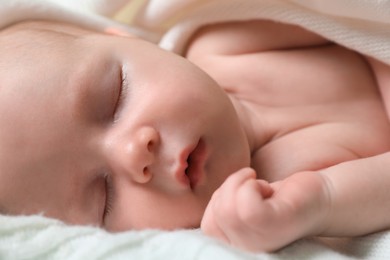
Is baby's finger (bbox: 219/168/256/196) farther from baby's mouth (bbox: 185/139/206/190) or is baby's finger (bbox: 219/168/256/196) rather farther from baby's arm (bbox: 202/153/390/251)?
baby's mouth (bbox: 185/139/206/190)

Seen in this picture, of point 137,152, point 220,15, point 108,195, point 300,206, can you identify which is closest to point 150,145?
point 137,152

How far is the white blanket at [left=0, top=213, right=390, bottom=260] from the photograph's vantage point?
2.52 ft

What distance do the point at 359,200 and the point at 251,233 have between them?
0.66 feet

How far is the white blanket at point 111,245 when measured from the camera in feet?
2.52

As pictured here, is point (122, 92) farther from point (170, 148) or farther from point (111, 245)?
point (111, 245)

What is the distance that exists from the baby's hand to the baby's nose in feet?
0.44

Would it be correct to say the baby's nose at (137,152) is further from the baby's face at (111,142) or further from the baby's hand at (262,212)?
the baby's hand at (262,212)

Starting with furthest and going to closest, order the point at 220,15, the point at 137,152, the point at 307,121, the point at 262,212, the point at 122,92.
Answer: the point at 220,15 < the point at 307,121 < the point at 122,92 < the point at 137,152 < the point at 262,212

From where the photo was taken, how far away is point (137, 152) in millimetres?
905

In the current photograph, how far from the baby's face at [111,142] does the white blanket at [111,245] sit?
0.10 m

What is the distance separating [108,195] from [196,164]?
0.16 m

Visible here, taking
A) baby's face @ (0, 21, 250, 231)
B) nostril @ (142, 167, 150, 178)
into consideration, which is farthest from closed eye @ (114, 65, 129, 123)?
nostril @ (142, 167, 150, 178)

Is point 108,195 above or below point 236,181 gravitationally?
below

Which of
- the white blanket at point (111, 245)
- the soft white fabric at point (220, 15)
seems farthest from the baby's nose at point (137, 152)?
the soft white fabric at point (220, 15)
